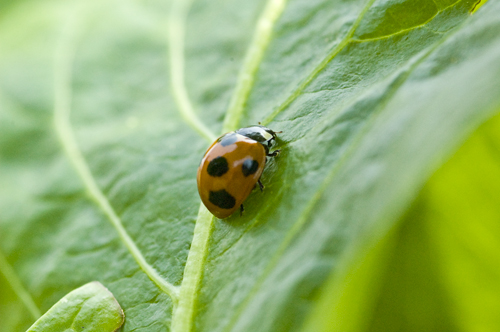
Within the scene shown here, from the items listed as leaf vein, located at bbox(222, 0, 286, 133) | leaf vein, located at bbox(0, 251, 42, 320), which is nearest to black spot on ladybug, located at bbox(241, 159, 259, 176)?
leaf vein, located at bbox(222, 0, 286, 133)

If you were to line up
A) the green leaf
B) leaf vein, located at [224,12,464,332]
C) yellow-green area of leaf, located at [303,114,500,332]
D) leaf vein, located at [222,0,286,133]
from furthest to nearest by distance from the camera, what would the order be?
leaf vein, located at [222,0,286,133]
yellow-green area of leaf, located at [303,114,500,332]
leaf vein, located at [224,12,464,332]
the green leaf

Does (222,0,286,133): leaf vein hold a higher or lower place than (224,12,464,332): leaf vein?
higher

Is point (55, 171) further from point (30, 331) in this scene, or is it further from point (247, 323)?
point (247, 323)

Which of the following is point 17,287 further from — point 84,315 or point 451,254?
point 451,254

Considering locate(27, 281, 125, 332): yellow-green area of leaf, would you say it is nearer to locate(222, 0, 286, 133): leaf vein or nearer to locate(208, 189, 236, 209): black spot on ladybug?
locate(208, 189, 236, 209): black spot on ladybug

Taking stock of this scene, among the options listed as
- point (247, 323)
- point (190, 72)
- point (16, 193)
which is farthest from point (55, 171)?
point (247, 323)

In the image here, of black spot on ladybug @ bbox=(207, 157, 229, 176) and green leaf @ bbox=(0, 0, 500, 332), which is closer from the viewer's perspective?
green leaf @ bbox=(0, 0, 500, 332)
